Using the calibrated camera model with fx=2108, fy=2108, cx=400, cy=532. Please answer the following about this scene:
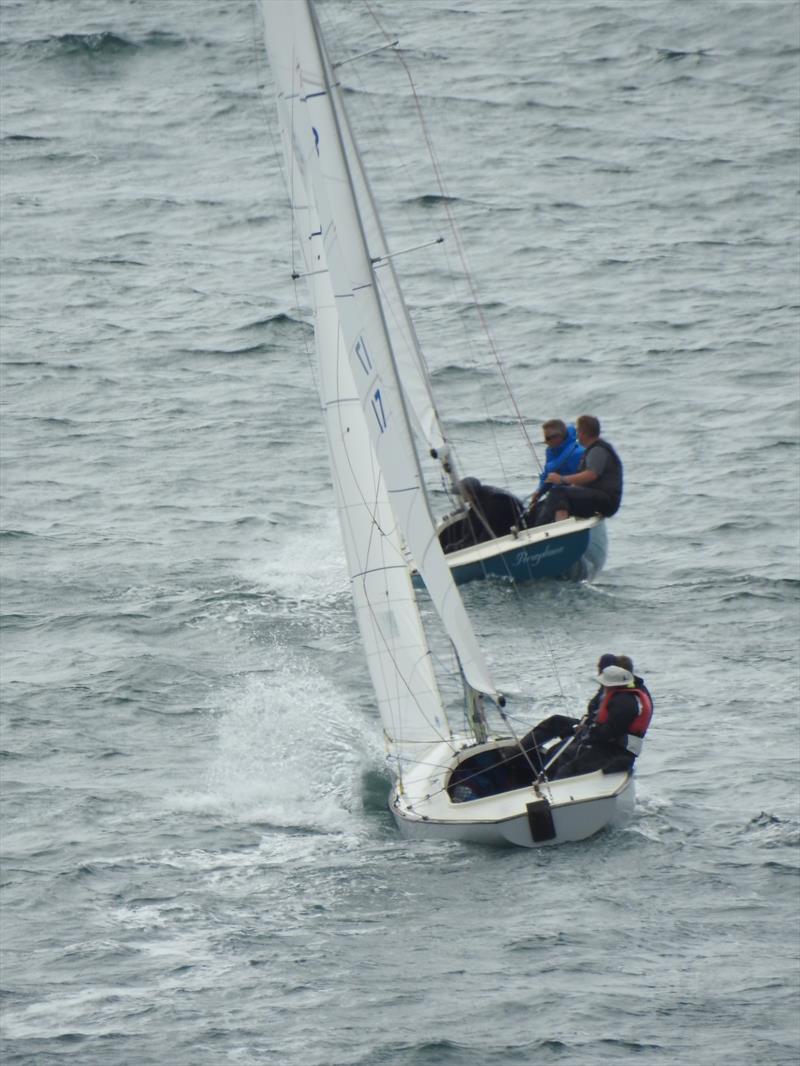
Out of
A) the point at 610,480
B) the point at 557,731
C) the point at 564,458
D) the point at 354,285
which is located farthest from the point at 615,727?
the point at 564,458

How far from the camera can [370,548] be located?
15.7 meters

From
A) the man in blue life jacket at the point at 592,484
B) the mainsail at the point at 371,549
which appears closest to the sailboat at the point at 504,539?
the man in blue life jacket at the point at 592,484

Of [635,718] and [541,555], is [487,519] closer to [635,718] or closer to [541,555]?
[541,555]

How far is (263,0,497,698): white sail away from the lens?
45.7 ft

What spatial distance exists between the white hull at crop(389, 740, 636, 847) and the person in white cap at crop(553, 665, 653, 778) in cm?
15

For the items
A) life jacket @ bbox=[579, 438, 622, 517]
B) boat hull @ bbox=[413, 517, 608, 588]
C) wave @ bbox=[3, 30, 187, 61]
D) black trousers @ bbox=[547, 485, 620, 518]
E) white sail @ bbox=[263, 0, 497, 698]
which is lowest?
boat hull @ bbox=[413, 517, 608, 588]

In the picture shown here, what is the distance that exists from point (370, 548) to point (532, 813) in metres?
2.52

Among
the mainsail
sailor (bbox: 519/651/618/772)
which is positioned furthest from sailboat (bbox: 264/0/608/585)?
sailor (bbox: 519/651/618/772)

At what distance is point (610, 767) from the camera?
14.6 metres

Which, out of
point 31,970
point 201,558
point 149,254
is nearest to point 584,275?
point 149,254

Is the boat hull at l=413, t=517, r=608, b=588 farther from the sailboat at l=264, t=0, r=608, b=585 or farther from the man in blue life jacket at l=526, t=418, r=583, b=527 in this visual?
the man in blue life jacket at l=526, t=418, r=583, b=527

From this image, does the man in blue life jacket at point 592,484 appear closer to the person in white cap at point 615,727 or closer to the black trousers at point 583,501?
the black trousers at point 583,501


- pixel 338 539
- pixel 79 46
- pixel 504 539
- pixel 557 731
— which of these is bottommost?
pixel 338 539

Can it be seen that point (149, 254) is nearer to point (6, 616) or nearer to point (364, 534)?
point (6, 616)
